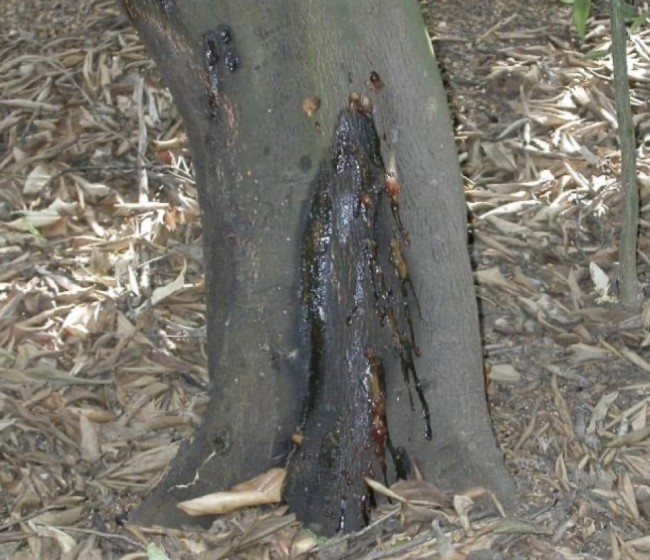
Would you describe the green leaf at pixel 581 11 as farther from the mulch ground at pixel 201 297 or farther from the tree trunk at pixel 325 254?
the mulch ground at pixel 201 297

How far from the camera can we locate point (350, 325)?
8.54 ft

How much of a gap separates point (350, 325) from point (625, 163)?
1143 mm

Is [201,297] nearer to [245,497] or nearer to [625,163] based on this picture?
[245,497]

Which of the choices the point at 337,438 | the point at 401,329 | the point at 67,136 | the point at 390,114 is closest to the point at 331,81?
the point at 390,114

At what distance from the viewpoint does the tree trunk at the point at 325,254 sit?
2455mm

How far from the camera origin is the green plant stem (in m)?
3.20

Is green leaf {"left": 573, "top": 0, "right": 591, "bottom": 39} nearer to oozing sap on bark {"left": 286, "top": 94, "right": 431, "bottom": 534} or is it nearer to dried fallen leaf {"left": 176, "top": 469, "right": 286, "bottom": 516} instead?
oozing sap on bark {"left": 286, "top": 94, "right": 431, "bottom": 534}

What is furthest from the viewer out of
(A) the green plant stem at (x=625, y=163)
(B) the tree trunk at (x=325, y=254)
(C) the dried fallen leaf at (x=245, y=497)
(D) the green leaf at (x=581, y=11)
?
(A) the green plant stem at (x=625, y=163)

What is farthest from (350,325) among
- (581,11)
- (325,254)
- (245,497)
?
(581,11)

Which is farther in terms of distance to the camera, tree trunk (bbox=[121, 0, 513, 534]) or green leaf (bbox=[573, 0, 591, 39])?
green leaf (bbox=[573, 0, 591, 39])

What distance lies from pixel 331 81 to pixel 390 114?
0.54 feet

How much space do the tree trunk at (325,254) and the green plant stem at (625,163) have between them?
0.76 meters

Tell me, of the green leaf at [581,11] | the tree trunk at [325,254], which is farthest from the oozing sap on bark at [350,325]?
the green leaf at [581,11]

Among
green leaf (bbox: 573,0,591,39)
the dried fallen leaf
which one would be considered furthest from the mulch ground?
green leaf (bbox: 573,0,591,39)
